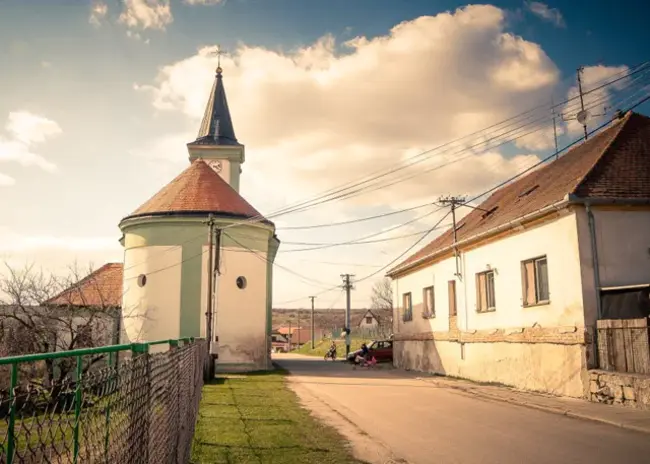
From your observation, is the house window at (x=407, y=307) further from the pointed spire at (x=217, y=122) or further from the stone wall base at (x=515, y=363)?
the pointed spire at (x=217, y=122)

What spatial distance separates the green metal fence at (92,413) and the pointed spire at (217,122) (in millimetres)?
36107

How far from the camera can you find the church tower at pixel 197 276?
90.5 ft

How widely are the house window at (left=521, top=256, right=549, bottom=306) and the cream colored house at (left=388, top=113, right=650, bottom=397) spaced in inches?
1.1

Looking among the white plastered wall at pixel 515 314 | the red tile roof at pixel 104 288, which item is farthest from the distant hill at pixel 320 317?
the white plastered wall at pixel 515 314

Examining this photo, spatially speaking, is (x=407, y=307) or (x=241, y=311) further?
(x=241, y=311)

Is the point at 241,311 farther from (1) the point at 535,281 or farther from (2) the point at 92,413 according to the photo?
(2) the point at 92,413

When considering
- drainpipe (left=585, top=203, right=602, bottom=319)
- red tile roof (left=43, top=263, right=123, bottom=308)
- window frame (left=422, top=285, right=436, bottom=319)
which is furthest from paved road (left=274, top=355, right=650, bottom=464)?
red tile roof (left=43, top=263, right=123, bottom=308)

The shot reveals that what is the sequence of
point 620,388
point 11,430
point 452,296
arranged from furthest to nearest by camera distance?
point 452,296, point 620,388, point 11,430

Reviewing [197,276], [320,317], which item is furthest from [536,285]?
[320,317]

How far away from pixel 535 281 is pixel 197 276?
17.0 meters

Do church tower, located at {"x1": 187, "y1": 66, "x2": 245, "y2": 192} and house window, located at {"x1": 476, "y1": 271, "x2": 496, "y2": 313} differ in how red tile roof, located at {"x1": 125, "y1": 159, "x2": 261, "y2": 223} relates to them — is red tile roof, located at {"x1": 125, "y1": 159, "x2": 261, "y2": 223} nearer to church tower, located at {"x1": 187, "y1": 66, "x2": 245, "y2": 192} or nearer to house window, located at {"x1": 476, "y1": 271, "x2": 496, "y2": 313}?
church tower, located at {"x1": 187, "y1": 66, "x2": 245, "y2": 192}

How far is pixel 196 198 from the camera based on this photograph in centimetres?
2947

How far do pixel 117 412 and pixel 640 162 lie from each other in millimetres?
16522

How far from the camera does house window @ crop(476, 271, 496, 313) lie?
63.2 feet
